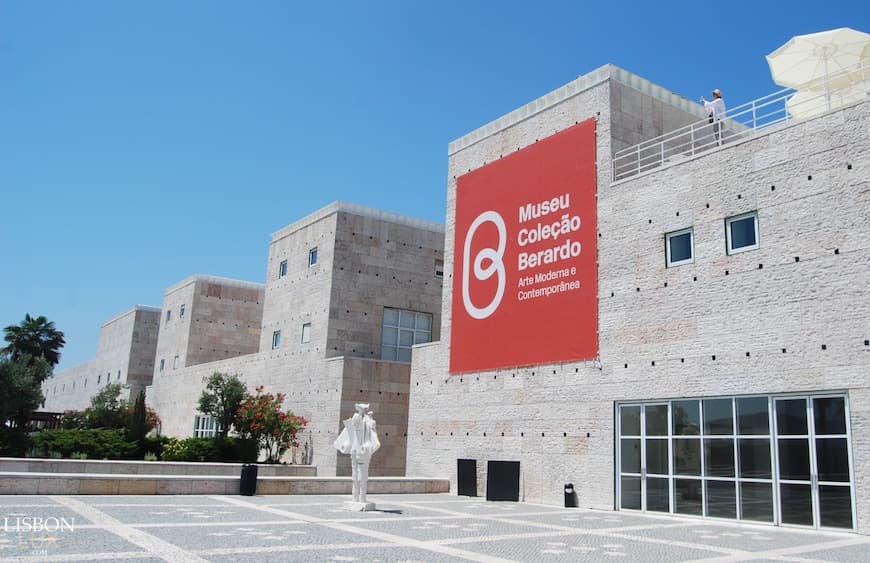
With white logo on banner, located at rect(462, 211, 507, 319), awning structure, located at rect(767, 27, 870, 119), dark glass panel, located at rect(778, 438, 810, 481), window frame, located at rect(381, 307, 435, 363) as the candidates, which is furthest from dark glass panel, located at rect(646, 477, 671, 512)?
window frame, located at rect(381, 307, 435, 363)

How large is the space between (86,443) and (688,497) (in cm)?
2375

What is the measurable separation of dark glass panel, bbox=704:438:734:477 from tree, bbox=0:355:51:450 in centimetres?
2593

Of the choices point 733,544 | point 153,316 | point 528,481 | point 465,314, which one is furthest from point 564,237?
point 153,316

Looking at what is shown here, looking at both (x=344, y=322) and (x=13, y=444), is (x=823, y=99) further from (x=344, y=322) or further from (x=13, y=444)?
(x=13, y=444)

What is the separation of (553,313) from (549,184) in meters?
4.17

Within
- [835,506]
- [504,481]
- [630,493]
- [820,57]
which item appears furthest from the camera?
[820,57]

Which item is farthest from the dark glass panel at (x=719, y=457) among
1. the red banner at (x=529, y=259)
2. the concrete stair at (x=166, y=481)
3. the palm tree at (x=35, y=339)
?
the palm tree at (x=35, y=339)

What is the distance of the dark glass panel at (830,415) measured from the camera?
1556 centimetres

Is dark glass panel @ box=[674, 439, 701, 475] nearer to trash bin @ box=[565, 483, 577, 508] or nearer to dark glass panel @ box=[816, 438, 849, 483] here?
dark glass panel @ box=[816, 438, 849, 483]

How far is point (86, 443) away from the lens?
30.2 metres

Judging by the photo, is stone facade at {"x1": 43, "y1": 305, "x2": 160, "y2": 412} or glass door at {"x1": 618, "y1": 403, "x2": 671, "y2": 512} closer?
glass door at {"x1": 618, "y1": 403, "x2": 671, "y2": 512}

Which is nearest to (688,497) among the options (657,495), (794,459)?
(657,495)

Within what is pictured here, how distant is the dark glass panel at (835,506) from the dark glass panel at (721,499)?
80.2 inches

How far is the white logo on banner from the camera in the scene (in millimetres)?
24656
